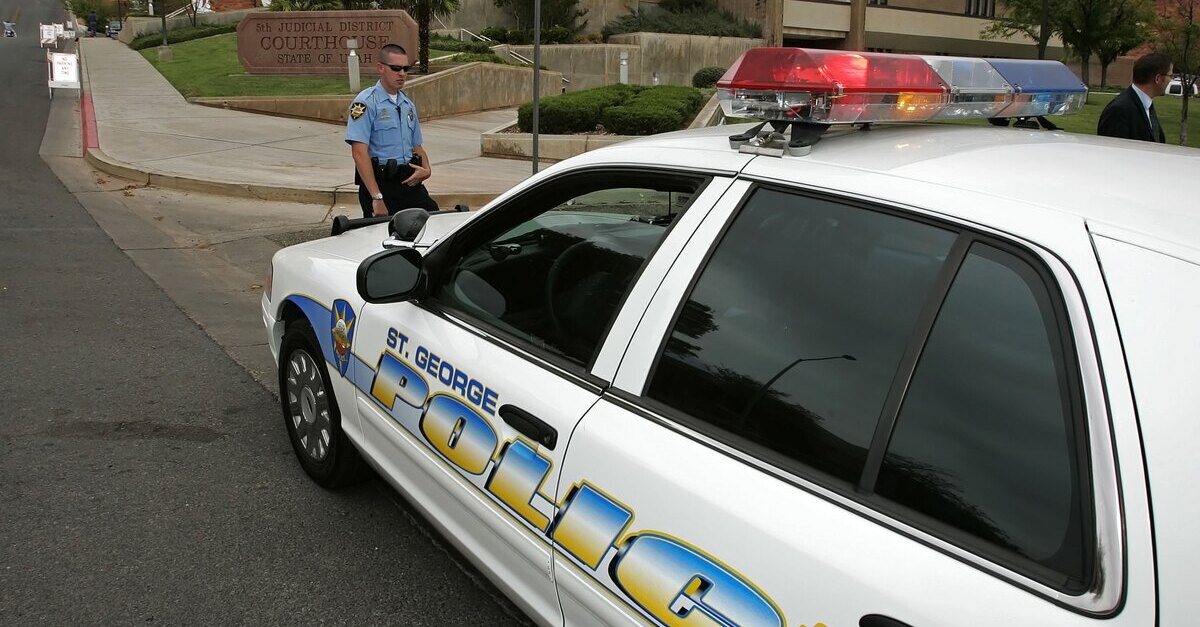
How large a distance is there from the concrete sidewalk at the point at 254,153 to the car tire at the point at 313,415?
6.40 m

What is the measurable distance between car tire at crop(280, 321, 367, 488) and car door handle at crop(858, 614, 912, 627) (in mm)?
2275

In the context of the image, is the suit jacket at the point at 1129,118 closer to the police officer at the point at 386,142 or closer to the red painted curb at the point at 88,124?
the police officer at the point at 386,142

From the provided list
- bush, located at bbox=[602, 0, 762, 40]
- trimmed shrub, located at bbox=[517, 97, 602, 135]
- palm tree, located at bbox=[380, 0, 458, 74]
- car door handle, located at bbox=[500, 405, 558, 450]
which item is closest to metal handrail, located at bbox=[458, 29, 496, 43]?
bush, located at bbox=[602, 0, 762, 40]

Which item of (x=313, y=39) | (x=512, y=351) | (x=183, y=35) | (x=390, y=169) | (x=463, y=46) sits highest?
(x=183, y=35)

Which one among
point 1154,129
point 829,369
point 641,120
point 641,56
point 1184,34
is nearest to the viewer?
point 829,369

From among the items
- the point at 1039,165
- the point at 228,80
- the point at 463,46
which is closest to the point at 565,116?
the point at 228,80

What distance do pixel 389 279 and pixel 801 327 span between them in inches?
56.7

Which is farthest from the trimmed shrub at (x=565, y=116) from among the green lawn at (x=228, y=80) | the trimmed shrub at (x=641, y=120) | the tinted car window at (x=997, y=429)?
the tinted car window at (x=997, y=429)

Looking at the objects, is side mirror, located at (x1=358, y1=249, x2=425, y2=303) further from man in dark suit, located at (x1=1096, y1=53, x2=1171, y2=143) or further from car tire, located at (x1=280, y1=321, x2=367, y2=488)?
man in dark suit, located at (x1=1096, y1=53, x2=1171, y2=143)

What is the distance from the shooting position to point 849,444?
5.35ft

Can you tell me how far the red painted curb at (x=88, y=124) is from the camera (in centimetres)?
1296

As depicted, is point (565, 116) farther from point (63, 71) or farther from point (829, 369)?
point (829, 369)

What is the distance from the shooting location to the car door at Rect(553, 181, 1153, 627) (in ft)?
4.41

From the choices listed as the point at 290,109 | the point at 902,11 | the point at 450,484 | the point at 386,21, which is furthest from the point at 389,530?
the point at 902,11
